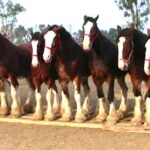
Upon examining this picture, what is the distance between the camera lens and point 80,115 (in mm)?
11758

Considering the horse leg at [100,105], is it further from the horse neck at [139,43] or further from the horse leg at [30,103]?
the horse leg at [30,103]

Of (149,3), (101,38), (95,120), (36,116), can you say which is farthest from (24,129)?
(149,3)

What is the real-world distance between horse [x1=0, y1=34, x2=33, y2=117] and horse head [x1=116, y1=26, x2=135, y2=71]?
142 inches

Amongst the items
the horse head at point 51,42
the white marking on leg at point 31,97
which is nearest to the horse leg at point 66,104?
the horse head at point 51,42

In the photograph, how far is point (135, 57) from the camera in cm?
1098

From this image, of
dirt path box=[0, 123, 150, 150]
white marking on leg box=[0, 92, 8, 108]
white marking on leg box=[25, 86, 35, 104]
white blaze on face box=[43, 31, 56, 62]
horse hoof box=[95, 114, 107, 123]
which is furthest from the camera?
white marking on leg box=[25, 86, 35, 104]

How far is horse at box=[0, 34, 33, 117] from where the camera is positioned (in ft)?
42.6

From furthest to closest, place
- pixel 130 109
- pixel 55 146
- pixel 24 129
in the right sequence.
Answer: pixel 130 109, pixel 24 129, pixel 55 146

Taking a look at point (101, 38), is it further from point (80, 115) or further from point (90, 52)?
point (80, 115)

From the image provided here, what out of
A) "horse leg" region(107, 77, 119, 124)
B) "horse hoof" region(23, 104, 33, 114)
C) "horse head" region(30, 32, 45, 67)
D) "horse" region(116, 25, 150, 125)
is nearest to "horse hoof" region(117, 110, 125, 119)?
"horse leg" region(107, 77, 119, 124)

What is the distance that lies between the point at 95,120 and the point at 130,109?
1874 millimetres

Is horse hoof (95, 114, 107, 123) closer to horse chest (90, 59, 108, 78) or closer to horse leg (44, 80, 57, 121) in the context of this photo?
horse chest (90, 59, 108, 78)

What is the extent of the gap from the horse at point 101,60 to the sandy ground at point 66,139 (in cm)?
88

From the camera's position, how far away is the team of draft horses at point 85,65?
1088 centimetres
